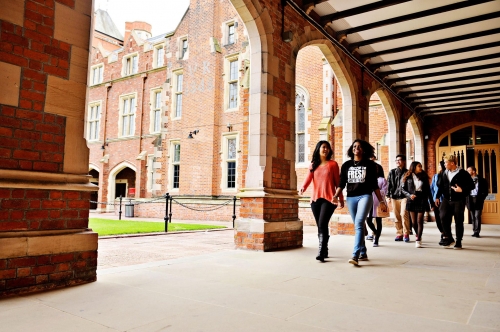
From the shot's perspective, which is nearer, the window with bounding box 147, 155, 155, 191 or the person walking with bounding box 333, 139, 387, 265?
the person walking with bounding box 333, 139, 387, 265

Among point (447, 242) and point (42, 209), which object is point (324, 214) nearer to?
point (447, 242)

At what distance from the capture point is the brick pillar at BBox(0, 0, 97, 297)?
2867 millimetres

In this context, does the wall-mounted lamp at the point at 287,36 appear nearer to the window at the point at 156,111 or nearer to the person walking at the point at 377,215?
the person walking at the point at 377,215

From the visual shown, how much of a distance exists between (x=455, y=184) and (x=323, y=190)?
101 inches

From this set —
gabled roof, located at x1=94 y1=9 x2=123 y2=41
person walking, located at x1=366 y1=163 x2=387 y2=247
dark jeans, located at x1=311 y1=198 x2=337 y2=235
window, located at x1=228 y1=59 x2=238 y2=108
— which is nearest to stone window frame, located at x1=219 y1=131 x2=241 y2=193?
window, located at x1=228 y1=59 x2=238 y2=108

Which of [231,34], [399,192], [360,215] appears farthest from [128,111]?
[360,215]

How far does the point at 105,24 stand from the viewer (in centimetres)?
3600

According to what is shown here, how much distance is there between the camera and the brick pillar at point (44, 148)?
2.87 metres

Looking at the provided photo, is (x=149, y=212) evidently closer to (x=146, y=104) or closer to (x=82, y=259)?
(x=146, y=104)

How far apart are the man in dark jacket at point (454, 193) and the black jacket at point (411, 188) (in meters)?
0.24

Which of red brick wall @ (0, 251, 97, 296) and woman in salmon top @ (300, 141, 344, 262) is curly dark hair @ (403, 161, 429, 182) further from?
red brick wall @ (0, 251, 97, 296)

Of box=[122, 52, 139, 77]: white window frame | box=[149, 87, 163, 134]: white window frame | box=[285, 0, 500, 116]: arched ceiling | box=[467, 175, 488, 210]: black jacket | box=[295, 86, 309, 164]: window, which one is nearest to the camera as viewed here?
box=[285, 0, 500, 116]: arched ceiling

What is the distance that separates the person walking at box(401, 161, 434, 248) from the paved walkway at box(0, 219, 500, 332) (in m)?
1.66

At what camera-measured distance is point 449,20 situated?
7.17 m
